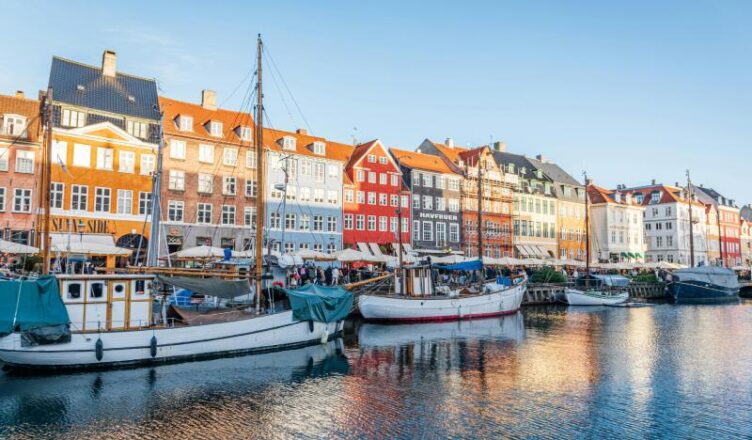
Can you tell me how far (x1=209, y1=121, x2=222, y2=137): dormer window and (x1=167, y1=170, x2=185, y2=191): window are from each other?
15.4ft

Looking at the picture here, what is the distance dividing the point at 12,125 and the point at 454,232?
43.6 metres

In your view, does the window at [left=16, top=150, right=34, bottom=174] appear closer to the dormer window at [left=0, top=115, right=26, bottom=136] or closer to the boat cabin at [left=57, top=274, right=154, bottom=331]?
the dormer window at [left=0, top=115, right=26, bottom=136]

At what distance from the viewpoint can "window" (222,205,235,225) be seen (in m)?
49.1

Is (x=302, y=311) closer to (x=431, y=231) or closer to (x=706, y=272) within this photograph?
(x=431, y=231)

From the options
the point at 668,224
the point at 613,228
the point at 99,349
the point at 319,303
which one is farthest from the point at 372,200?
the point at 668,224

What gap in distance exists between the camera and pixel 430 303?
35781 millimetres

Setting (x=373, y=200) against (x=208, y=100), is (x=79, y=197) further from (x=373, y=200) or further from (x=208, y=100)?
(x=373, y=200)

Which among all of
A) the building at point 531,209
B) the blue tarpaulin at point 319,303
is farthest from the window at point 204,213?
the building at point 531,209

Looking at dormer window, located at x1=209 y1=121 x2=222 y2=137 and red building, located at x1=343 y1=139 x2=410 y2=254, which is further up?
dormer window, located at x1=209 y1=121 x2=222 y2=137

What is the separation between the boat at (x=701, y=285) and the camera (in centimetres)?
6181

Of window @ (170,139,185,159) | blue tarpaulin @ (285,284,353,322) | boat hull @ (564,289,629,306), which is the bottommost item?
boat hull @ (564,289,629,306)

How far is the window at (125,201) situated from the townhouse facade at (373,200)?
66.2 ft

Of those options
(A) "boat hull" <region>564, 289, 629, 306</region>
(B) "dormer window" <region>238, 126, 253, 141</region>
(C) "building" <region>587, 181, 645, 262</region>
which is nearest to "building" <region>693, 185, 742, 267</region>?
(C) "building" <region>587, 181, 645, 262</region>

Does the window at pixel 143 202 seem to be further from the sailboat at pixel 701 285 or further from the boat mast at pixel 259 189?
the sailboat at pixel 701 285
